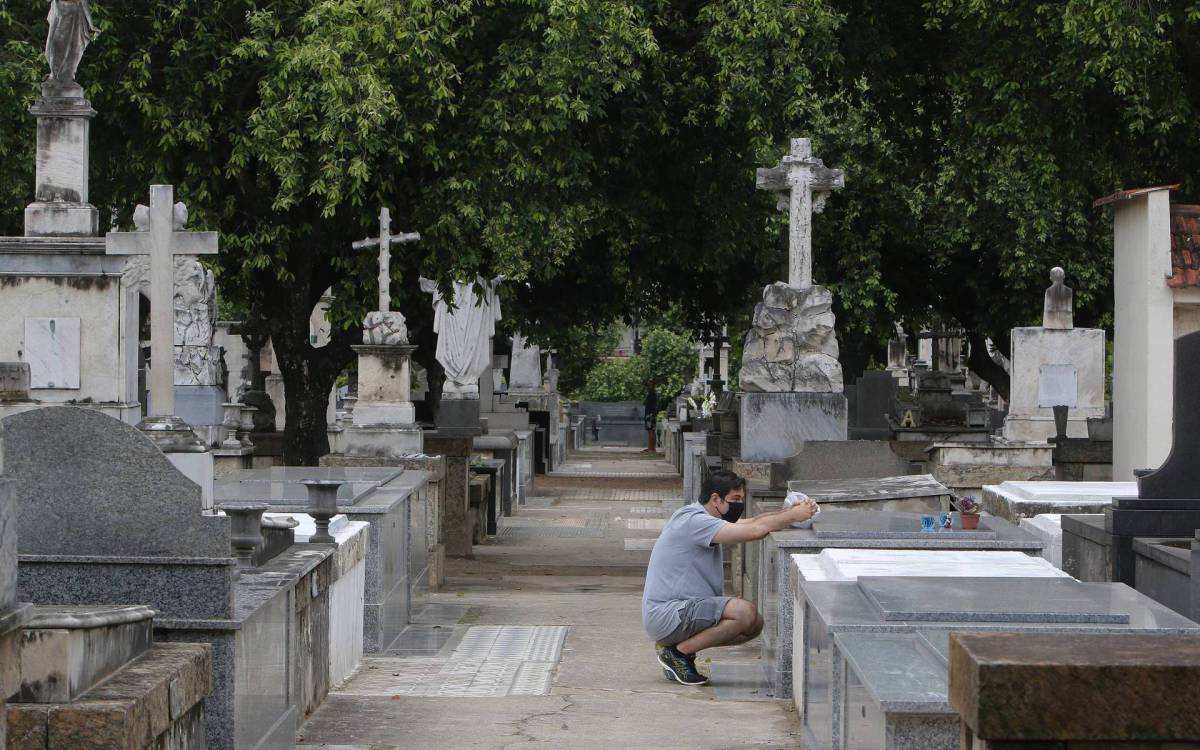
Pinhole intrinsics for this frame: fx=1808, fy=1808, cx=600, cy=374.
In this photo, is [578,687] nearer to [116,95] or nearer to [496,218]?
[496,218]

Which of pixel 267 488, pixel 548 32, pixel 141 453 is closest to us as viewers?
pixel 141 453

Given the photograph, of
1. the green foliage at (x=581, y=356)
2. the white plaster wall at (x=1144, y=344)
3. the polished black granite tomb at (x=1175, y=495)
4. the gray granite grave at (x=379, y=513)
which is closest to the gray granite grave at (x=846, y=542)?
the polished black granite tomb at (x=1175, y=495)

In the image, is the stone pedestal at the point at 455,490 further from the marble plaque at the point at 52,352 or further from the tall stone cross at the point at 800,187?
the marble plaque at the point at 52,352

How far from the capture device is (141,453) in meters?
6.11

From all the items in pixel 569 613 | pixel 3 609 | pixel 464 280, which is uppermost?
pixel 464 280

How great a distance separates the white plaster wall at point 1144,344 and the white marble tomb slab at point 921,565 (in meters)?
5.65

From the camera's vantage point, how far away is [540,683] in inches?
408

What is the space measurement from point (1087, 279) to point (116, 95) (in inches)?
698

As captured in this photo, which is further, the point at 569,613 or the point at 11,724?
the point at 569,613

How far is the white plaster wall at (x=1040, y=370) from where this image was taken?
20.7 meters

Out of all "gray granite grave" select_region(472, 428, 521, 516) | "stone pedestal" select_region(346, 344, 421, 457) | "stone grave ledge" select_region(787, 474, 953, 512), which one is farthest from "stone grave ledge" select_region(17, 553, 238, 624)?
"gray granite grave" select_region(472, 428, 521, 516)

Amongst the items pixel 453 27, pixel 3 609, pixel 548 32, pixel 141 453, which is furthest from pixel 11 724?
pixel 453 27

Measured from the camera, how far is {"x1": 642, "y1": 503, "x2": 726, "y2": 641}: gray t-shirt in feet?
34.1

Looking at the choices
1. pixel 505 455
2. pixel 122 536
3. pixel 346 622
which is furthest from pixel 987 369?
pixel 122 536
